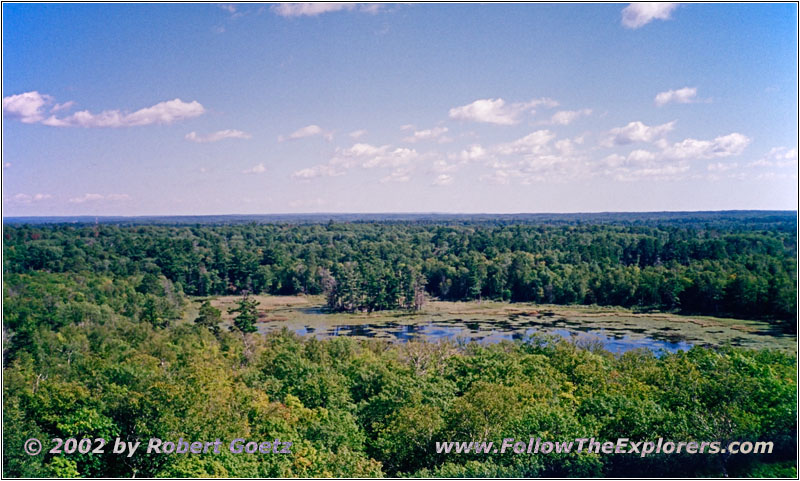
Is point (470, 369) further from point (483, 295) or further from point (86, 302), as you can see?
point (483, 295)

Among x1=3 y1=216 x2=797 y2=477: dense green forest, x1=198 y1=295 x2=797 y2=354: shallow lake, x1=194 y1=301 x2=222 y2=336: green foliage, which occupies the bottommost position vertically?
x1=198 y1=295 x2=797 y2=354: shallow lake

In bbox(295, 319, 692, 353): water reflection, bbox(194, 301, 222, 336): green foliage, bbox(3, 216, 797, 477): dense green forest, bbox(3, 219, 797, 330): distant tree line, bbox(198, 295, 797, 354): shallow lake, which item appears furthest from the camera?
bbox(3, 219, 797, 330): distant tree line

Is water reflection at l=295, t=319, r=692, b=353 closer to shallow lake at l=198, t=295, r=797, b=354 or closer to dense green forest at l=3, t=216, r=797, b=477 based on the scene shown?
shallow lake at l=198, t=295, r=797, b=354

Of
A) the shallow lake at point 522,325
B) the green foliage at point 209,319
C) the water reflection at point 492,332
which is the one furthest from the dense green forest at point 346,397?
the water reflection at point 492,332

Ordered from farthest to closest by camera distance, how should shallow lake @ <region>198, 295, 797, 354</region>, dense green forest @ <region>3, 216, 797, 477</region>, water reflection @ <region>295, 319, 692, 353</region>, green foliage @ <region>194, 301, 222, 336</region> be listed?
1. water reflection @ <region>295, 319, 692, 353</region>
2. shallow lake @ <region>198, 295, 797, 354</region>
3. green foliage @ <region>194, 301, 222, 336</region>
4. dense green forest @ <region>3, 216, 797, 477</region>

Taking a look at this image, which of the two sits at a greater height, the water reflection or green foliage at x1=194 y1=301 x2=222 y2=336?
green foliage at x1=194 y1=301 x2=222 y2=336

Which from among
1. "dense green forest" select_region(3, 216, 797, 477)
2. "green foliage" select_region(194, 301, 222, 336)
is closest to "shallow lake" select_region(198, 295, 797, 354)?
"dense green forest" select_region(3, 216, 797, 477)

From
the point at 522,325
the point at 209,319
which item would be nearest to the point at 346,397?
the point at 209,319

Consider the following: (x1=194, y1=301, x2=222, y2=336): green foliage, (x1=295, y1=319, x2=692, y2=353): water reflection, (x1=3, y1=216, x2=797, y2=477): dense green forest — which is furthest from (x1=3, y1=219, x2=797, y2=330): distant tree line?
(x1=194, y1=301, x2=222, y2=336): green foliage

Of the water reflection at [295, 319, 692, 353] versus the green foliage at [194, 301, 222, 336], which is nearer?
the green foliage at [194, 301, 222, 336]
